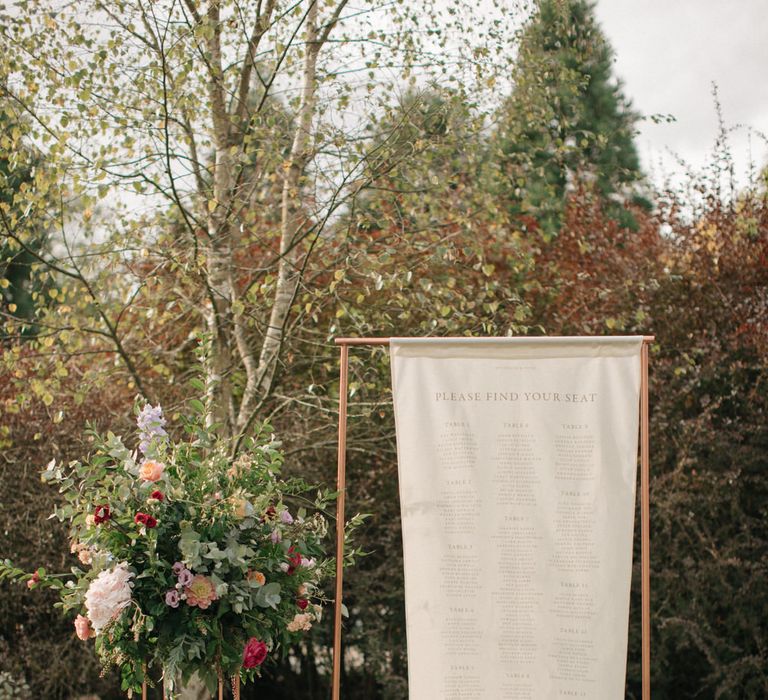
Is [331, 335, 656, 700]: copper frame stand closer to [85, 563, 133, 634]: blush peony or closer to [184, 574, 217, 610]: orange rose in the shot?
[184, 574, 217, 610]: orange rose

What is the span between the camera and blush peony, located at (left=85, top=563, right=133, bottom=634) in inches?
95.2

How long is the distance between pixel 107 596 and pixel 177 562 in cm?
20

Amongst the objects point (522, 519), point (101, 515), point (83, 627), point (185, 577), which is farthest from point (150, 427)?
point (522, 519)

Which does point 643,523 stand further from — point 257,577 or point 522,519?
point 257,577

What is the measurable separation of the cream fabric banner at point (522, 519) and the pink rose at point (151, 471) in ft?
2.57

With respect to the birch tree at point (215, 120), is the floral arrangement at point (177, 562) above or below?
below

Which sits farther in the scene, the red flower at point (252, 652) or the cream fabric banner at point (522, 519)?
the cream fabric banner at point (522, 519)

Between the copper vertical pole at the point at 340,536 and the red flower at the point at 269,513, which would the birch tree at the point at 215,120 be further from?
the red flower at the point at 269,513

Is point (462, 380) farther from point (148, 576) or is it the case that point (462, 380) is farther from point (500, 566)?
point (148, 576)

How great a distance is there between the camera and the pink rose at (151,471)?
8.33 ft

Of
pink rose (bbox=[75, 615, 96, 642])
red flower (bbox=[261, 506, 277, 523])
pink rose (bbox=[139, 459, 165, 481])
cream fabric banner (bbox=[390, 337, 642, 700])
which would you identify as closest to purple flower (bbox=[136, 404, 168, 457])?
pink rose (bbox=[139, 459, 165, 481])

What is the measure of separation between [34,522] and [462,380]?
2.74 metres

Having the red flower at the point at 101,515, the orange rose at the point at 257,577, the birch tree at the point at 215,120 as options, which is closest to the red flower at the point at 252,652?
the orange rose at the point at 257,577

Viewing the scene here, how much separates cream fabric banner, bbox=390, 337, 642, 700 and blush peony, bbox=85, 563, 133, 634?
0.88m
